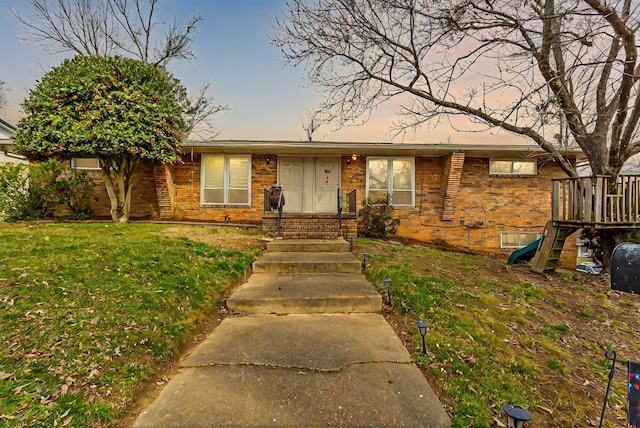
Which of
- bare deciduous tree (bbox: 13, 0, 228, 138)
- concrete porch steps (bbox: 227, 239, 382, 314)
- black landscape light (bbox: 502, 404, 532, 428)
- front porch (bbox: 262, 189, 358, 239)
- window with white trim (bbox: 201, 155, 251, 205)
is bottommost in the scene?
black landscape light (bbox: 502, 404, 532, 428)

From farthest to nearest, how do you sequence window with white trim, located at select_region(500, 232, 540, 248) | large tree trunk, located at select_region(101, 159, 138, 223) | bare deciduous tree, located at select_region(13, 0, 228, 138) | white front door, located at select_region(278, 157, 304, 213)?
1. bare deciduous tree, located at select_region(13, 0, 228, 138)
2. white front door, located at select_region(278, 157, 304, 213)
3. window with white trim, located at select_region(500, 232, 540, 248)
4. large tree trunk, located at select_region(101, 159, 138, 223)

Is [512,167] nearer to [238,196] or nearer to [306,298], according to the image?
[238,196]

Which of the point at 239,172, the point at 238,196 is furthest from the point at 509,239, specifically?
the point at 239,172

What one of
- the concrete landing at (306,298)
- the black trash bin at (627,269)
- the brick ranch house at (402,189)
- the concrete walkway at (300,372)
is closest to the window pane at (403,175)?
the brick ranch house at (402,189)

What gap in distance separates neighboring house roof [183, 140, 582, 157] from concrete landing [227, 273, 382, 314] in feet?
20.7

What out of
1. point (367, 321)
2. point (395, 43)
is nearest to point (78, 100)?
point (395, 43)

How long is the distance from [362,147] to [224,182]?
5.06 m

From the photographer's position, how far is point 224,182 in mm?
10414

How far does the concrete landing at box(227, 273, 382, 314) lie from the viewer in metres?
3.67

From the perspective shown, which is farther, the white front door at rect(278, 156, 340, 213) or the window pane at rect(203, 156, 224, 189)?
the white front door at rect(278, 156, 340, 213)

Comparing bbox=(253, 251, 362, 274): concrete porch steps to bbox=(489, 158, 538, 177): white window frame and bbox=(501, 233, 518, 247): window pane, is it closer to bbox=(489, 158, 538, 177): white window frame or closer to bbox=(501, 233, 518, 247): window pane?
bbox=(501, 233, 518, 247): window pane

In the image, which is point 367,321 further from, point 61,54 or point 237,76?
point 61,54

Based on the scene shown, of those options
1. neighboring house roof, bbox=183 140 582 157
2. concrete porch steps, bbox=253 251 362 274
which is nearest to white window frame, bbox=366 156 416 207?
neighboring house roof, bbox=183 140 582 157

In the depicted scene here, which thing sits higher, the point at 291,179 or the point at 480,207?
the point at 291,179
